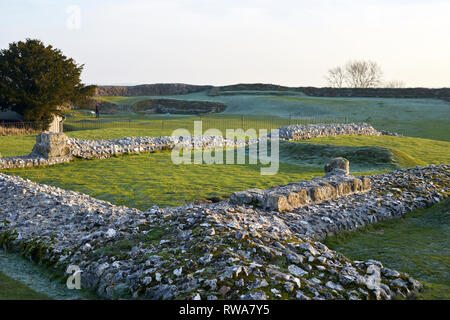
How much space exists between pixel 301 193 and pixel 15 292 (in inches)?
216

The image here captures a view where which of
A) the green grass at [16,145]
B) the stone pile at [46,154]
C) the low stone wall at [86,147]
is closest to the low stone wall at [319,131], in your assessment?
the low stone wall at [86,147]

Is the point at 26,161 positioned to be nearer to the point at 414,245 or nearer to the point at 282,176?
the point at 282,176

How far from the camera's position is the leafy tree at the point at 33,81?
98.0 ft

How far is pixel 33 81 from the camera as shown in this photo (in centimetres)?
3075

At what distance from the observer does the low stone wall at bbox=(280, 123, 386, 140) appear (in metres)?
25.6

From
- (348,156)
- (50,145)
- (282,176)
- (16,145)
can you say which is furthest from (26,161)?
(348,156)

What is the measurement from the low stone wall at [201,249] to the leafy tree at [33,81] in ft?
75.6

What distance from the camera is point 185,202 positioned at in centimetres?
1042

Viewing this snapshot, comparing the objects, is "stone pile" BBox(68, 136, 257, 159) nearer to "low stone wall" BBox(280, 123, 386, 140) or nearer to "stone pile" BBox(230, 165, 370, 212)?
"low stone wall" BBox(280, 123, 386, 140)

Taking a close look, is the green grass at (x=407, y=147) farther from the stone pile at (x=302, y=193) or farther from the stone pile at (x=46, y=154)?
the stone pile at (x=46, y=154)

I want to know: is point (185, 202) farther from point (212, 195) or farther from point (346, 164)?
point (346, 164)

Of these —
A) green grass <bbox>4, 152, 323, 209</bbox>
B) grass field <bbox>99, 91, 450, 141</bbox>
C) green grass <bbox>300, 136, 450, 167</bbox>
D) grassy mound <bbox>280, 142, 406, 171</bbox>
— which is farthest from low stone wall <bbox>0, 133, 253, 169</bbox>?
grass field <bbox>99, 91, 450, 141</bbox>
